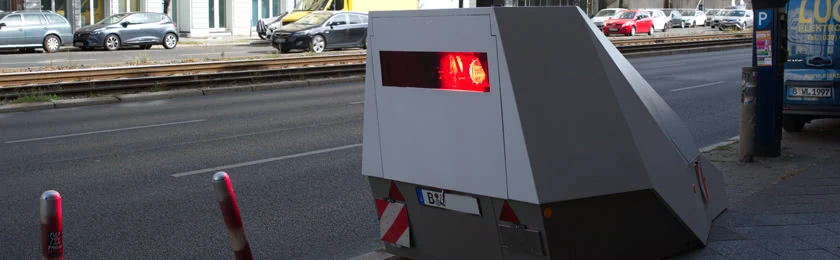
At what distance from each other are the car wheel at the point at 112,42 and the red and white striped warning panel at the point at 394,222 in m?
29.0

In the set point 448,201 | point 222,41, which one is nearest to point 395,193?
point 448,201

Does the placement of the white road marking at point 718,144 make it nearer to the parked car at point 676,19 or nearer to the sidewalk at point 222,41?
the sidewalk at point 222,41

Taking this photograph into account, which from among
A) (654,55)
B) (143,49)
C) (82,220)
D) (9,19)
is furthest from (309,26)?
(82,220)

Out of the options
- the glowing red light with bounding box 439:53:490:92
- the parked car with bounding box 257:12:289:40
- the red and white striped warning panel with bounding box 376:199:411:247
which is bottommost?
the red and white striped warning panel with bounding box 376:199:411:247

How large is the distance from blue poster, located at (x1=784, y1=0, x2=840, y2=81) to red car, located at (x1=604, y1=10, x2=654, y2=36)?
125ft

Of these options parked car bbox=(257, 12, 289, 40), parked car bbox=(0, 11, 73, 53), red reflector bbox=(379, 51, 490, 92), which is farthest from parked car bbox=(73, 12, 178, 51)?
red reflector bbox=(379, 51, 490, 92)

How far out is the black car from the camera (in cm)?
3144

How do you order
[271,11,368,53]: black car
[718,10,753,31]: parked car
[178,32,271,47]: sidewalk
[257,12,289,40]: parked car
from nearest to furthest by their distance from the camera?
[271,11,368,53]: black car → [178,32,271,47]: sidewalk → [257,12,289,40]: parked car → [718,10,753,31]: parked car

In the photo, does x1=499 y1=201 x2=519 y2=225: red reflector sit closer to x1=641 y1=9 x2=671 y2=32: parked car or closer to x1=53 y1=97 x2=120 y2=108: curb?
x1=53 y1=97 x2=120 y2=108: curb

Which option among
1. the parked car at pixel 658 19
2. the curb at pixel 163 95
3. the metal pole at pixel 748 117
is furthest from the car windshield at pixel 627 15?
the metal pole at pixel 748 117

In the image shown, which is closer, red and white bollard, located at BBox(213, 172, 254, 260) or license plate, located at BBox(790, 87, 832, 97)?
red and white bollard, located at BBox(213, 172, 254, 260)

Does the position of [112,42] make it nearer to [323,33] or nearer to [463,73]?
[323,33]

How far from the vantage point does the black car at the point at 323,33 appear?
3144 cm

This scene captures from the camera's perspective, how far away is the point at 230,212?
4.62 m
